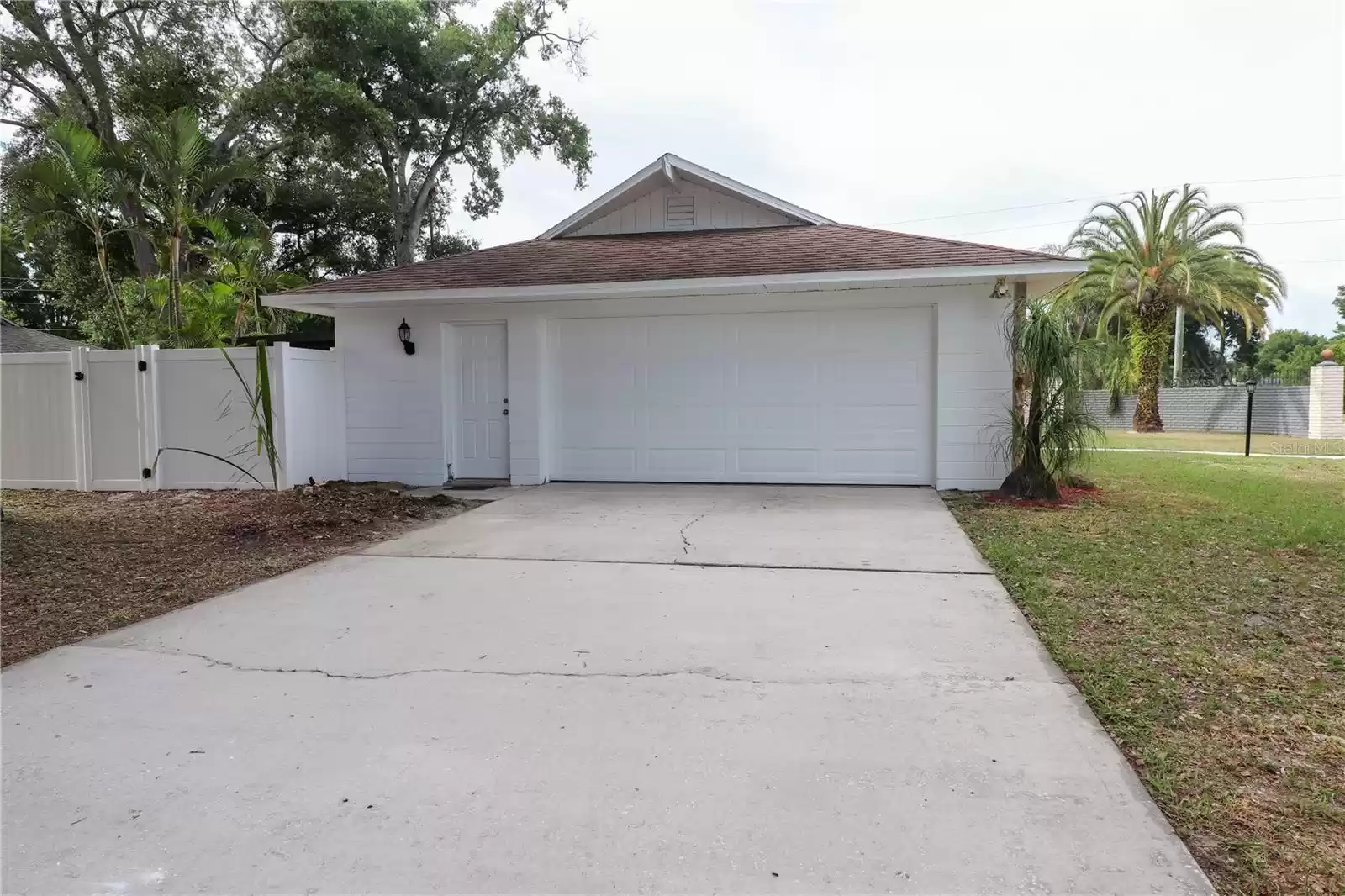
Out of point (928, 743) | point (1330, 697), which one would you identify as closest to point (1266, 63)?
point (1330, 697)

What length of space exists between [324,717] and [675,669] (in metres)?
1.55

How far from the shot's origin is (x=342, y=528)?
23.6ft

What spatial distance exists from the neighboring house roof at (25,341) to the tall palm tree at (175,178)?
17.2 ft

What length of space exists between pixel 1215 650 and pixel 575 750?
328cm

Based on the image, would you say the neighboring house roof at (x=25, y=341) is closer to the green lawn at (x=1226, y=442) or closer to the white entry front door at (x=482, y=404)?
the white entry front door at (x=482, y=404)

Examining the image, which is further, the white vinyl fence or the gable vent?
the gable vent

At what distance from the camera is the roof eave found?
27.9 ft

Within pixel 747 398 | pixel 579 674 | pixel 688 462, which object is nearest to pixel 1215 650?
pixel 579 674

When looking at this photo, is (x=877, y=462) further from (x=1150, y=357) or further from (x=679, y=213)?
(x=1150, y=357)

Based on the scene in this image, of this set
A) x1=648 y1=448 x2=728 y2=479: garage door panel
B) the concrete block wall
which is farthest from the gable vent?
the concrete block wall

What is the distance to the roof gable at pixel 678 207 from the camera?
11859 millimetres

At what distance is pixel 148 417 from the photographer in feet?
31.8

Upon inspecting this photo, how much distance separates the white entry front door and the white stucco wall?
19cm

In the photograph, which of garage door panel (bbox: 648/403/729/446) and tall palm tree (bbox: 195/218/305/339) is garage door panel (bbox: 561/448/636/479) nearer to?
garage door panel (bbox: 648/403/729/446)
